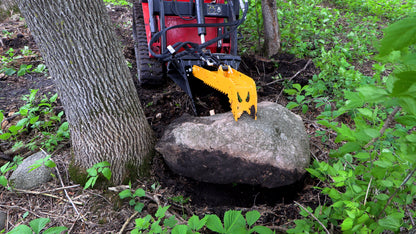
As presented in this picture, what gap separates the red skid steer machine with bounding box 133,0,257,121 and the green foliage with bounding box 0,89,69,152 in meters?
1.38

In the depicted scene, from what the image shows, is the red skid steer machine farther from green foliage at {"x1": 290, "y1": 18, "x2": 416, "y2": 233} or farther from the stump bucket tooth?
green foliage at {"x1": 290, "y1": 18, "x2": 416, "y2": 233}

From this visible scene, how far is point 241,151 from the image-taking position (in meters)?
2.42

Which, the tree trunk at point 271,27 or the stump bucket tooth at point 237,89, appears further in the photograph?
the tree trunk at point 271,27

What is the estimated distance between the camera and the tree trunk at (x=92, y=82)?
1948mm

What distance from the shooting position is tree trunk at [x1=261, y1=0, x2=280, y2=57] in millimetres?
4605

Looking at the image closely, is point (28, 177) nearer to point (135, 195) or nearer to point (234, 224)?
point (135, 195)

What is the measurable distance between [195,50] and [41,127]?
210cm

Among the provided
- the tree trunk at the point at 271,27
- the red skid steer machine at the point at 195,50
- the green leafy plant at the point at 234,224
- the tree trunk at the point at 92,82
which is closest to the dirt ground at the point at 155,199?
the tree trunk at the point at 92,82

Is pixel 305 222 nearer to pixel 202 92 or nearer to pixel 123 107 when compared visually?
pixel 123 107

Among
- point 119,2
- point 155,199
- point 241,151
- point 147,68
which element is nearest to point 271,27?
point 147,68

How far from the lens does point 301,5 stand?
6.32m

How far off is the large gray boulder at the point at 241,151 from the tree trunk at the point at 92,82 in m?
0.36

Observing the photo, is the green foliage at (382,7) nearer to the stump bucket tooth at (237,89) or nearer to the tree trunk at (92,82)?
the stump bucket tooth at (237,89)

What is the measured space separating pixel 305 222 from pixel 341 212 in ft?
0.74
